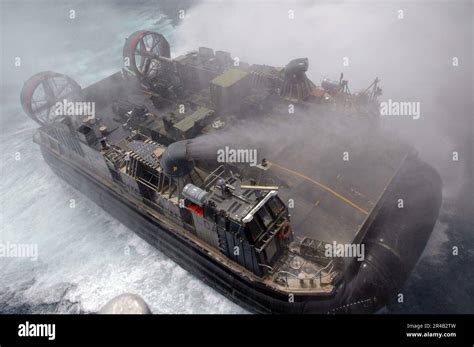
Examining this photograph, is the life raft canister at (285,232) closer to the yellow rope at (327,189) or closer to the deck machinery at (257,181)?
the deck machinery at (257,181)

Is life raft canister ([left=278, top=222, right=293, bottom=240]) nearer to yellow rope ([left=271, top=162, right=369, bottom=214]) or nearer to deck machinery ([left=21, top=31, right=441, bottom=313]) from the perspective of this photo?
deck machinery ([left=21, top=31, right=441, bottom=313])

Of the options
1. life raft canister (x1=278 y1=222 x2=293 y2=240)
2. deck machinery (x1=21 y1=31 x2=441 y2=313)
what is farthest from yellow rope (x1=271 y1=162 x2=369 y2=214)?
life raft canister (x1=278 y1=222 x2=293 y2=240)

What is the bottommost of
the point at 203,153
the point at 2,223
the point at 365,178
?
the point at 2,223

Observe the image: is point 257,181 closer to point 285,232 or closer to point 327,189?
point 327,189

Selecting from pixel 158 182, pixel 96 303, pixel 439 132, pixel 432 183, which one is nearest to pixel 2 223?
pixel 96 303

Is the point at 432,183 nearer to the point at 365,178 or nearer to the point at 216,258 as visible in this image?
the point at 365,178

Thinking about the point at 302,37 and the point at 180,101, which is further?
the point at 302,37

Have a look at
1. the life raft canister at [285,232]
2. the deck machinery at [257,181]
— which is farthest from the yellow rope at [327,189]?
the life raft canister at [285,232]

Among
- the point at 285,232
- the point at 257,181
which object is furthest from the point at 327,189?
the point at 285,232
